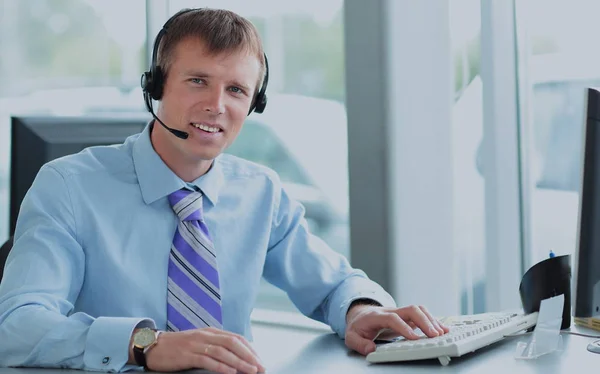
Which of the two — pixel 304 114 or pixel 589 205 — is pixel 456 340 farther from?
pixel 304 114

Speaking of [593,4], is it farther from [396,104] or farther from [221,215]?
[221,215]

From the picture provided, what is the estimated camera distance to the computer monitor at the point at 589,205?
1501mm

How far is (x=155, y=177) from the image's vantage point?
172 cm

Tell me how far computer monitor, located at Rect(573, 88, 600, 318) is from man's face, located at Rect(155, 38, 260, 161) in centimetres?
66

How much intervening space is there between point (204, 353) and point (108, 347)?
167 millimetres

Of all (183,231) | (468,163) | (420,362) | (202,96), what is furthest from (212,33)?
(468,163)

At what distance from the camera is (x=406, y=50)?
2414mm

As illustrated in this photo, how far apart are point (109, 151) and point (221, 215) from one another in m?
0.26

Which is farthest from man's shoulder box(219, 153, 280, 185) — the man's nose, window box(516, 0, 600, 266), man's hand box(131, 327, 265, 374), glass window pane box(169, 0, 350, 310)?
glass window pane box(169, 0, 350, 310)

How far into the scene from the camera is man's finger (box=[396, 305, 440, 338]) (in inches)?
59.5

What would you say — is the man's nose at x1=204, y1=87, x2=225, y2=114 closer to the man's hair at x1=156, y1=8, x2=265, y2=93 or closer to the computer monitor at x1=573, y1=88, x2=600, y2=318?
the man's hair at x1=156, y1=8, x2=265, y2=93

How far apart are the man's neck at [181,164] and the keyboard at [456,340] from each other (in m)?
0.51

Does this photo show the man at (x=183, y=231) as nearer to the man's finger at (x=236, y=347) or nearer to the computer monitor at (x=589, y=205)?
the man's finger at (x=236, y=347)

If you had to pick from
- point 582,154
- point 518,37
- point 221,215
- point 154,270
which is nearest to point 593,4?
point 518,37
